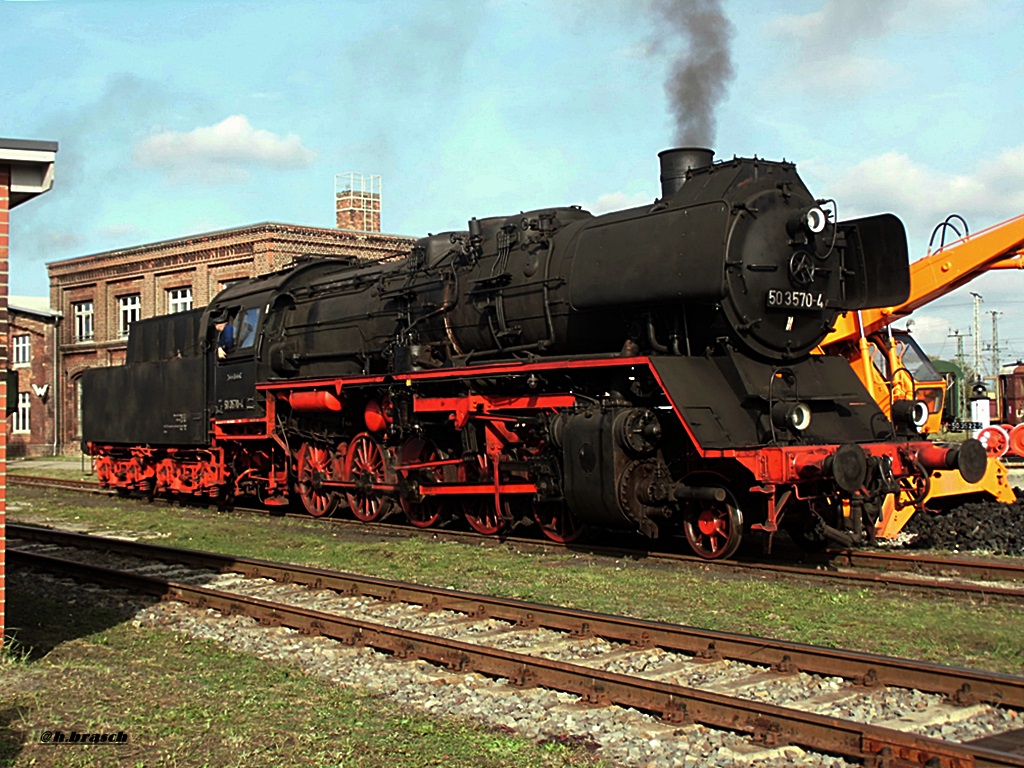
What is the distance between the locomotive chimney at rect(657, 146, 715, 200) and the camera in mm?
11656

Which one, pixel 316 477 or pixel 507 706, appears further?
pixel 316 477

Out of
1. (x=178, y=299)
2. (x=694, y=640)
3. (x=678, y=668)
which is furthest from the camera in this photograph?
(x=178, y=299)

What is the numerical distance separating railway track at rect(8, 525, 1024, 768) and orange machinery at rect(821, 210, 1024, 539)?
20.5ft

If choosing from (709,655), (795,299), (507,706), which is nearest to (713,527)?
(795,299)

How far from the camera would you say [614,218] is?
1194 cm

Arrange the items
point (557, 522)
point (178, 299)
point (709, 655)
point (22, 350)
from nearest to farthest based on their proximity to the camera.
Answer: point (709, 655)
point (557, 522)
point (178, 299)
point (22, 350)

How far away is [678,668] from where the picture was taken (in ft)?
22.4

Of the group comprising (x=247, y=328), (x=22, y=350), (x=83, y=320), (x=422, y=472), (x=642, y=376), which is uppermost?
(x=83, y=320)

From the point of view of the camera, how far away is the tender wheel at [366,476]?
15281 millimetres

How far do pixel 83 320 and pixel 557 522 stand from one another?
115 ft

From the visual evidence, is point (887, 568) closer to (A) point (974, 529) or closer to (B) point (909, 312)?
(A) point (974, 529)

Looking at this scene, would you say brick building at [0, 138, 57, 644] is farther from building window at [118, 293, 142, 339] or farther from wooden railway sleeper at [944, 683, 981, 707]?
building window at [118, 293, 142, 339]

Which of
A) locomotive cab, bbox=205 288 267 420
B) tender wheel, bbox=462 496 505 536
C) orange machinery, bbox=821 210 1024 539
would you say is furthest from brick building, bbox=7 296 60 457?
orange machinery, bbox=821 210 1024 539

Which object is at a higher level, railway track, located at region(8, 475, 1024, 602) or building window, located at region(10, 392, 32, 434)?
building window, located at region(10, 392, 32, 434)
